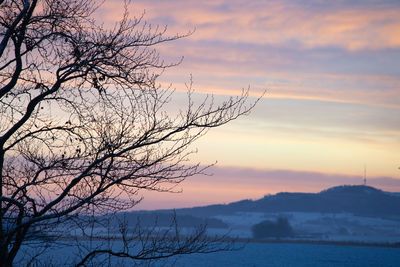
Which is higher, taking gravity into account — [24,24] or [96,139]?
[24,24]

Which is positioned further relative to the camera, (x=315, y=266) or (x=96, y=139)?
(x=315, y=266)

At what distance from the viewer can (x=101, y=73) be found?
9.80 meters

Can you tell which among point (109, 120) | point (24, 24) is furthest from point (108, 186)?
point (24, 24)

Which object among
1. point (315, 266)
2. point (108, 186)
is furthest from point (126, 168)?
point (315, 266)

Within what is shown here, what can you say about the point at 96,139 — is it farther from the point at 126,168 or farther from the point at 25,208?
the point at 25,208

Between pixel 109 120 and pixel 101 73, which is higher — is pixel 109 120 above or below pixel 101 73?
below

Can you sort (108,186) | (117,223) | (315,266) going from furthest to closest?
1. (315,266)
2. (117,223)
3. (108,186)

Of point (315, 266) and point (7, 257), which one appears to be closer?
point (7, 257)

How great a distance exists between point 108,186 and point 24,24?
2926 millimetres

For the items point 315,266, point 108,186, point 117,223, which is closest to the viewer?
point 108,186

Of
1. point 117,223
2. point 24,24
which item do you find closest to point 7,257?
point 117,223

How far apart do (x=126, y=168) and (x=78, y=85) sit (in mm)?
1617

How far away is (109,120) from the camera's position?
9.91 meters

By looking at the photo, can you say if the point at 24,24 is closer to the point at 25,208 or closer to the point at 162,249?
the point at 25,208
